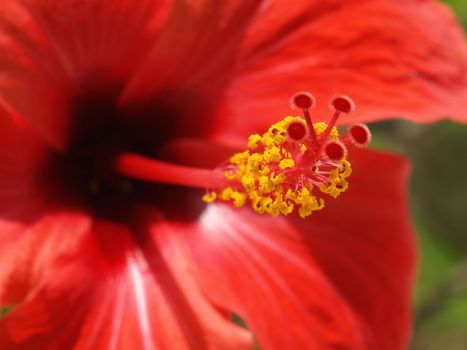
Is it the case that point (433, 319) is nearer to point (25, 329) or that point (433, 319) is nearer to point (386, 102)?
point (386, 102)

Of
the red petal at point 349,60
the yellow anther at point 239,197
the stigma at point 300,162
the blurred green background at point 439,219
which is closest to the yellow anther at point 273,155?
the stigma at point 300,162

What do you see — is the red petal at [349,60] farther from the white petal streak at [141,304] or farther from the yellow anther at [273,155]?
the white petal streak at [141,304]

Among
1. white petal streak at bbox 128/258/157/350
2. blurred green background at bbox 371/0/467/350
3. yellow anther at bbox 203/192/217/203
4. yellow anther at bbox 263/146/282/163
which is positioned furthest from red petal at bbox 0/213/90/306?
blurred green background at bbox 371/0/467/350

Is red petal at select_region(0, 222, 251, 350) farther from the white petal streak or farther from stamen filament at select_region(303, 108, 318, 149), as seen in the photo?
stamen filament at select_region(303, 108, 318, 149)

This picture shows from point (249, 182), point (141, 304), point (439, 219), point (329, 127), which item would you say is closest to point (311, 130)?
point (329, 127)

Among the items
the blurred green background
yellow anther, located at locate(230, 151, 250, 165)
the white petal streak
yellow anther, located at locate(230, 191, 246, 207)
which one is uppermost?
yellow anther, located at locate(230, 151, 250, 165)

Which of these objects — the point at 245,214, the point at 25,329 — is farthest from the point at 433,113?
the point at 25,329
